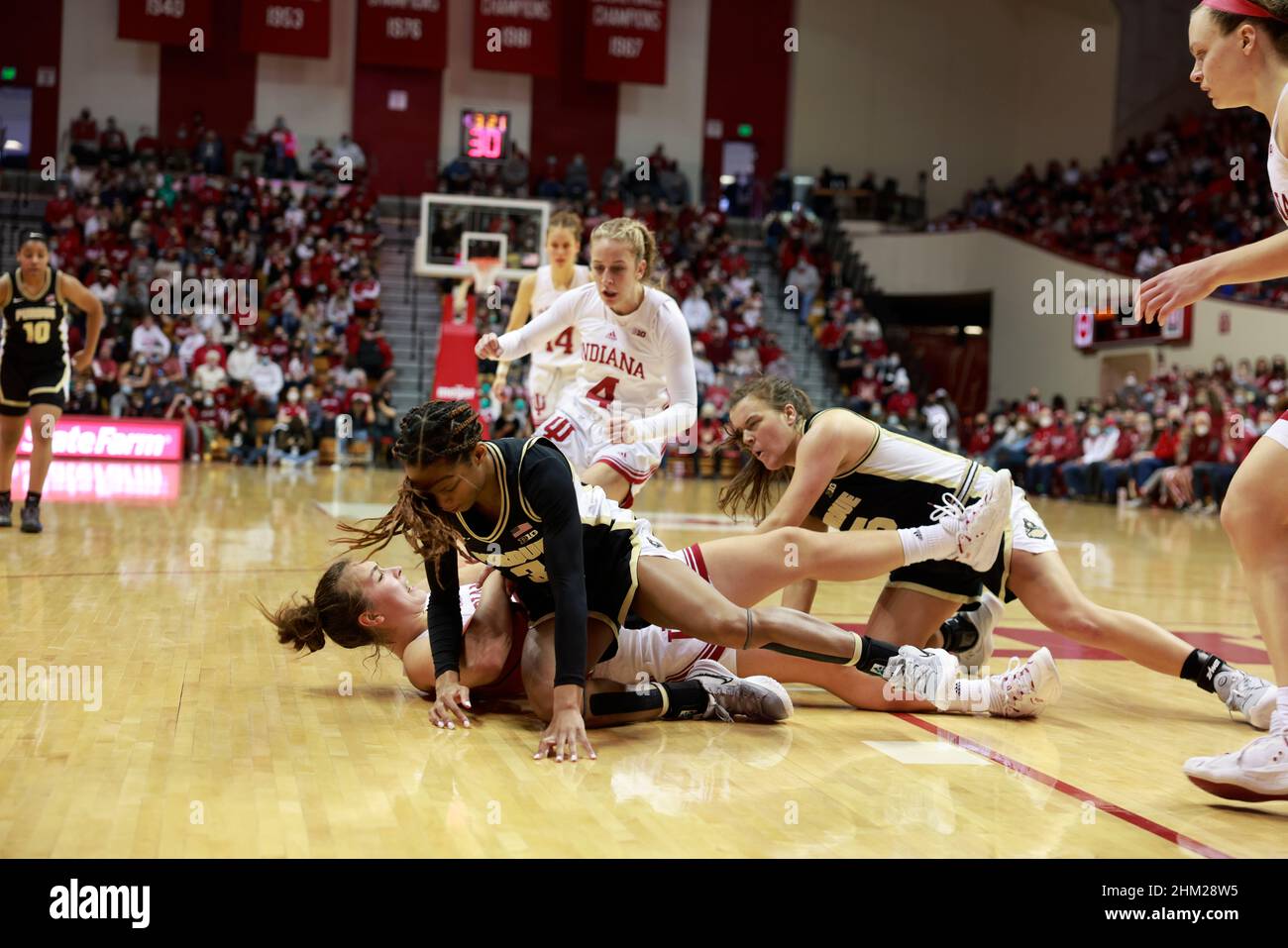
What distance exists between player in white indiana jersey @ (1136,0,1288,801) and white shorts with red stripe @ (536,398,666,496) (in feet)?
9.39

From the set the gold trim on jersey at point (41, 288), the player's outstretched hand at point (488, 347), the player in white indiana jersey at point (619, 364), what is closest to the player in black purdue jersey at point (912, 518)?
the player in white indiana jersey at point (619, 364)

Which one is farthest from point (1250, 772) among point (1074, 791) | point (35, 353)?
point (35, 353)

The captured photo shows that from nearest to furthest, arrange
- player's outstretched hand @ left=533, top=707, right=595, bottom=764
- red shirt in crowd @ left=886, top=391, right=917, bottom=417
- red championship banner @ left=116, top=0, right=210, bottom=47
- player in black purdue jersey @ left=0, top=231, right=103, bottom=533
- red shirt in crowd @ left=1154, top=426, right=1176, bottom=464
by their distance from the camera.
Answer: player's outstretched hand @ left=533, top=707, right=595, bottom=764
player in black purdue jersey @ left=0, top=231, right=103, bottom=533
red shirt in crowd @ left=1154, top=426, right=1176, bottom=464
red shirt in crowd @ left=886, top=391, right=917, bottom=417
red championship banner @ left=116, top=0, right=210, bottom=47

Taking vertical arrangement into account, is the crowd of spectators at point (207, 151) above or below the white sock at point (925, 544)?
above

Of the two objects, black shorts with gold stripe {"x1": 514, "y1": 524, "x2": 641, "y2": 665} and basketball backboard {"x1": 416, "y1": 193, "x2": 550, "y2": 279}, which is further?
basketball backboard {"x1": 416, "y1": 193, "x2": 550, "y2": 279}

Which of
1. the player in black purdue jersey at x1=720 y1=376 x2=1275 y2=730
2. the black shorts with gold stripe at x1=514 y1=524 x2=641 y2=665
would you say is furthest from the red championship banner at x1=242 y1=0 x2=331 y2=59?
the black shorts with gold stripe at x1=514 y1=524 x2=641 y2=665

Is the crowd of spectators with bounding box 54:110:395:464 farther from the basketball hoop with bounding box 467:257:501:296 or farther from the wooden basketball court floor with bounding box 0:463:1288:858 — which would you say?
the wooden basketball court floor with bounding box 0:463:1288:858

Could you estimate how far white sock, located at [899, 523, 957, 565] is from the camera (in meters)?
4.24

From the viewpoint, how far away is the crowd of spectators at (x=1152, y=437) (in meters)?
17.2

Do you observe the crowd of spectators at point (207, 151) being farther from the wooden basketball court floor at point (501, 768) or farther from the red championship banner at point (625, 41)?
the wooden basketball court floor at point (501, 768)

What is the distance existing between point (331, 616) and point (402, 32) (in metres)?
24.2

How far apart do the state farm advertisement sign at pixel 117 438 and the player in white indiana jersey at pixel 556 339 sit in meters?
10.8
